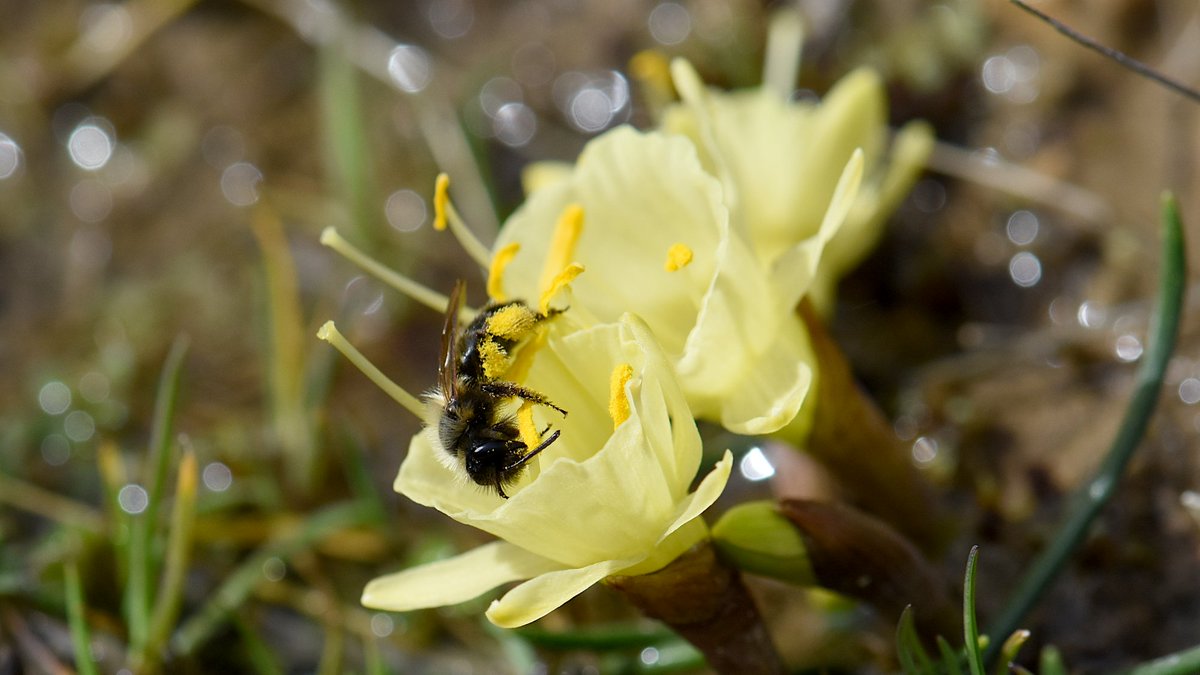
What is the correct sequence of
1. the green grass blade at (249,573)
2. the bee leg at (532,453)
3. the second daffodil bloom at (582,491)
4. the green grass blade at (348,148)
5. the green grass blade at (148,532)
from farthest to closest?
the green grass blade at (348,148)
the green grass blade at (249,573)
the green grass blade at (148,532)
the bee leg at (532,453)
the second daffodil bloom at (582,491)

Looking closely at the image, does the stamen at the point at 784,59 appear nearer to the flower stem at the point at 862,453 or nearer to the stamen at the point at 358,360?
the flower stem at the point at 862,453

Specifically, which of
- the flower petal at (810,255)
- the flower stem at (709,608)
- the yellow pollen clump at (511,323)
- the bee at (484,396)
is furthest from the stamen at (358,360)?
the flower petal at (810,255)

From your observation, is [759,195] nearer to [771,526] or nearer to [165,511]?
[771,526]

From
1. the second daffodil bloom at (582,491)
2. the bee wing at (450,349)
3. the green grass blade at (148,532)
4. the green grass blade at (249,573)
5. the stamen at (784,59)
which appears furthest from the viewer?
the stamen at (784,59)

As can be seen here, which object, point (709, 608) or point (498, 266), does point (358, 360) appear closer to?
point (498, 266)

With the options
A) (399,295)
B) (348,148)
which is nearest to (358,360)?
(399,295)

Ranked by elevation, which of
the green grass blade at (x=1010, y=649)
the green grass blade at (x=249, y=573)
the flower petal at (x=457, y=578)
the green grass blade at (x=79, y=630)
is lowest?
the green grass blade at (x=249, y=573)

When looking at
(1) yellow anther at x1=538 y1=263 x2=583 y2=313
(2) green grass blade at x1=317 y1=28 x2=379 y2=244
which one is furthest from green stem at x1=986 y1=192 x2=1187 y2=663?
(2) green grass blade at x1=317 y1=28 x2=379 y2=244

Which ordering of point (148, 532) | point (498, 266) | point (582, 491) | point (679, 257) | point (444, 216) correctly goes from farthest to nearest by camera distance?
point (148, 532), point (444, 216), point (498, 266), point (679, 257), point (582, 491)
